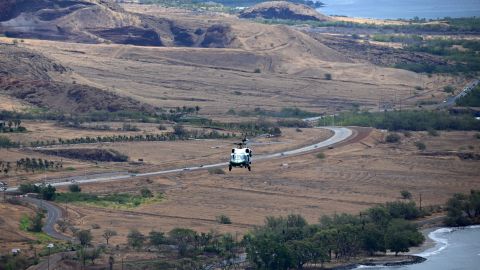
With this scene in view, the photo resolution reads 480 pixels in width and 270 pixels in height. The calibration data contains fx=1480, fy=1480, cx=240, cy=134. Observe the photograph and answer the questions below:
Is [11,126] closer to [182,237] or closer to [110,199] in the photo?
[110,199]

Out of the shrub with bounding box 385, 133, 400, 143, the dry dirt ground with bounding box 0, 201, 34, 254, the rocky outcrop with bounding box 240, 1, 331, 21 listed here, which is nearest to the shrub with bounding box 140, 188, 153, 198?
the dry dirt ground with bounding box 0, 201, 34, 254

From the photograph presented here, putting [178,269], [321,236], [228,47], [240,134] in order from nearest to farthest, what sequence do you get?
[178,269] → [321,236] → [240,134] → [228,47]

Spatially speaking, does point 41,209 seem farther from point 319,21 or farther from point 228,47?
point 319,21

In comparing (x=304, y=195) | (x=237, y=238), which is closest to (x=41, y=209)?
(x=237, y=238)

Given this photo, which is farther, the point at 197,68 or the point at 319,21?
the point at 319,21

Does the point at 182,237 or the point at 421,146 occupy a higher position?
the point at 421,146

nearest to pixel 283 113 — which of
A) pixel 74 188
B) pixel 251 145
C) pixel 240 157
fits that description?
pixel 251 145

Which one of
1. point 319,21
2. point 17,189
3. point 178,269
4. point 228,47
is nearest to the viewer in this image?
point 178,269

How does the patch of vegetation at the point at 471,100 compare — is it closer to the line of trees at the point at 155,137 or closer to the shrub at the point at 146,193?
the line of trees at the point at 155,137
